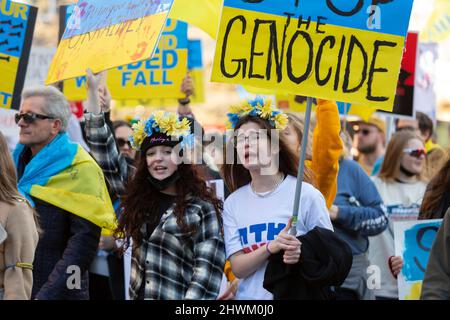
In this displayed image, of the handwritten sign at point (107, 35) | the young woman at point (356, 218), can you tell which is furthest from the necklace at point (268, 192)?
the young woman at point (356, 218)

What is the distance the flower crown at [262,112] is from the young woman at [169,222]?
0.34 metres

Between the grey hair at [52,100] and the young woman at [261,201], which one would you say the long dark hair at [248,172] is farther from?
the grey hair at [52,100]

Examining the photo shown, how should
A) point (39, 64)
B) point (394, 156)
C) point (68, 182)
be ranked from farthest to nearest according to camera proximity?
point (39, 64), point (394, 156), point (68, 182)

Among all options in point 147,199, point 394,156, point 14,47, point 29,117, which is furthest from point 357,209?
point 14,47

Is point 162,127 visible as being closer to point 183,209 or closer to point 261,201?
point 183,209

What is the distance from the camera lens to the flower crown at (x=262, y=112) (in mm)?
5520

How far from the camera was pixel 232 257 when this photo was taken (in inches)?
211

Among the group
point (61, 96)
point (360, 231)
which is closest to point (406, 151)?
point (360, 231)

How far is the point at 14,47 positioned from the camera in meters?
7.20

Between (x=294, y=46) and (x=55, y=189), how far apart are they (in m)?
1.78

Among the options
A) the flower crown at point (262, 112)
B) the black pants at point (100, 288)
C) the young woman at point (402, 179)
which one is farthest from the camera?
the young woman at point (402, 179)

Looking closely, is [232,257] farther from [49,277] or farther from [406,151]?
[406,151]

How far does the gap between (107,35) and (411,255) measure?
2.07m

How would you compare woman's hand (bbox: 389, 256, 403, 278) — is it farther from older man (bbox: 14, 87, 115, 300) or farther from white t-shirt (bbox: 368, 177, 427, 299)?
white t-shirt (bbox: 368, 177, 427, 299)
